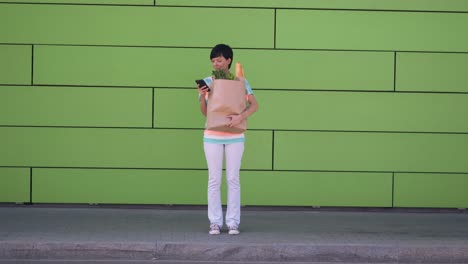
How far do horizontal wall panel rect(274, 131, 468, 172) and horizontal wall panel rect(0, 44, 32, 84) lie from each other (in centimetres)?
303

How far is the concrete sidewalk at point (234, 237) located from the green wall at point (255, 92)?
434 mm

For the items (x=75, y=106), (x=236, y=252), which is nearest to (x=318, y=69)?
(x=75, y=106)

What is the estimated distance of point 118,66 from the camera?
10.5 m

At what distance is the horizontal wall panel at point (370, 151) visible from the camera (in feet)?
34.8

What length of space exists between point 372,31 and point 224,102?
2.75 m

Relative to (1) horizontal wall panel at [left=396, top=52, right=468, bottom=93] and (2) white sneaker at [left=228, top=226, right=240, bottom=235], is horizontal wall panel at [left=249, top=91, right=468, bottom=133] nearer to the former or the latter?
(1) horizontal wall panel at [left=396, top=52, right=468, bottom=93]

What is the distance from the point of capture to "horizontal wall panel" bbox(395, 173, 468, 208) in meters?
10.7

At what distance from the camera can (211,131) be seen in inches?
347

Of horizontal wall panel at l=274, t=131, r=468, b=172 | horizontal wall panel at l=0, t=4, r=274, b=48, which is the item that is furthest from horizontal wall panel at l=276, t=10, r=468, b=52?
horizontal wall panel at l=274, t=131, r=468, b=172

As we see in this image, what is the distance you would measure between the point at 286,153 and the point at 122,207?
2.06 meters

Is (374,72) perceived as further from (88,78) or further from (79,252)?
(79,252)

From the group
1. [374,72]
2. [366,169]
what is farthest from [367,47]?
[366,169]

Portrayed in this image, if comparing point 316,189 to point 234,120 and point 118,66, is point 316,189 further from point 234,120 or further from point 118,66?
point 118,66

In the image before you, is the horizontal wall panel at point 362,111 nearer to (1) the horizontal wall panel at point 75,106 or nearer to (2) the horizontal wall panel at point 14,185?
(1) the horizontal wall panel at point 75,106
